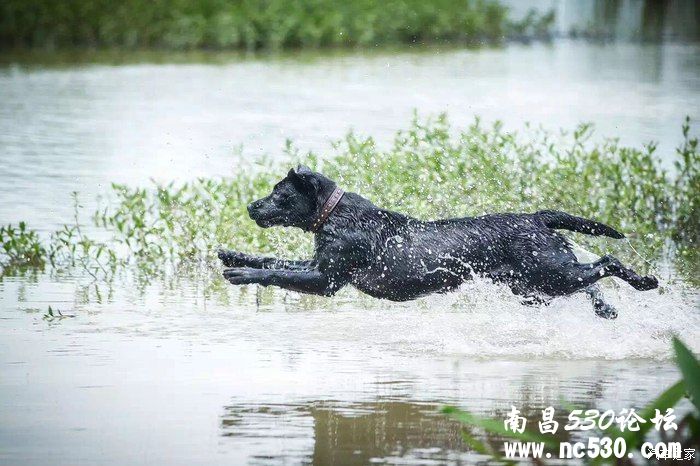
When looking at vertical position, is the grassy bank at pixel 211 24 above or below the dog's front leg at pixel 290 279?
above

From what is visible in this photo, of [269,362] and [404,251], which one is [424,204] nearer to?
[404,251]

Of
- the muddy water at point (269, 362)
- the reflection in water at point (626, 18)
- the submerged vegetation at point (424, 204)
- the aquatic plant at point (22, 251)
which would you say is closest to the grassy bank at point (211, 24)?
the reflection in water at point (626, 18)

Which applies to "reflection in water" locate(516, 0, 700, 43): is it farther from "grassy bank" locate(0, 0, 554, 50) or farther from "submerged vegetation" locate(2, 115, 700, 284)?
"submerged vegetation" locate(2, 115, 700, 284)

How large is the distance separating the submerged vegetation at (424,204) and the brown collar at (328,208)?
2.34 meters

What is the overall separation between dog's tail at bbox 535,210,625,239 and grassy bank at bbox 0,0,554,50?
19420 millimetres

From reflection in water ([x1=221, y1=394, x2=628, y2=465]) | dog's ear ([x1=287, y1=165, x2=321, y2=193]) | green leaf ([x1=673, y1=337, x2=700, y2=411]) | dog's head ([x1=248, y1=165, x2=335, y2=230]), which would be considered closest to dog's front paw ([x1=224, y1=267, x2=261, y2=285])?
dog's head ([x1=248, y1=165, x2=335, y2=230])

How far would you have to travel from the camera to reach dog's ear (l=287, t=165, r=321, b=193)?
7969 mm

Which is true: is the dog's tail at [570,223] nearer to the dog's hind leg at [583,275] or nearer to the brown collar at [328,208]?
the dog's hind leg at [583,275]

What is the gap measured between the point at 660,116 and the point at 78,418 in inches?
543

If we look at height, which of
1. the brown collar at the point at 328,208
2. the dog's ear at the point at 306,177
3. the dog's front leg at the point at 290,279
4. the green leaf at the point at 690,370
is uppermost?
the dog's ear at the point at 306,177

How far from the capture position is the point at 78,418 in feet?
21.7

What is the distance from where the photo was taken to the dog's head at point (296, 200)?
26.2 ft

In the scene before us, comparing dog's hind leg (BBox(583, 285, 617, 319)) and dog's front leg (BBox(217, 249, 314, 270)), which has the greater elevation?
Answer: dog's front leg (BBox(217, 249, 314, 270))

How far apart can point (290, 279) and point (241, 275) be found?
0.98ft
